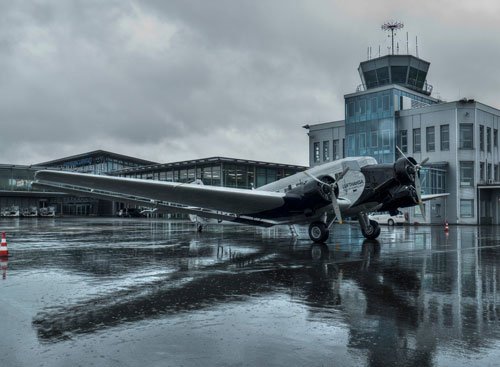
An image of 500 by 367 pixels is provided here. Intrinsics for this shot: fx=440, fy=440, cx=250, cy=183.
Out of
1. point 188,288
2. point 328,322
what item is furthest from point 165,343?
point 188,288

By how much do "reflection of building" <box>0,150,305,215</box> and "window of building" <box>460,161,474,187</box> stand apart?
2990cm

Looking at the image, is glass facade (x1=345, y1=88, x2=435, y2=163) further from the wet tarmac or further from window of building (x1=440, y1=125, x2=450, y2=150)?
the wet tarmac

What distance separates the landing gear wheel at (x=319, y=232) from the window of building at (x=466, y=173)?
3925 cm

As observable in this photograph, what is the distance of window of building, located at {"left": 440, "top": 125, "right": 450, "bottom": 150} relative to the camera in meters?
53.1

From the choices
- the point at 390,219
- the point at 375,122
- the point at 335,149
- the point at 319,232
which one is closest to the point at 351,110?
the point at 375,122

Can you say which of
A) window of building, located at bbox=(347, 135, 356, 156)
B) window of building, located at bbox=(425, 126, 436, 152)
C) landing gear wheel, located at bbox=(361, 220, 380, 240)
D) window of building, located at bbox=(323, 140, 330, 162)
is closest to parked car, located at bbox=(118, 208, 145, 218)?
window of building, located at bbox=(323, 140, 330, 162)

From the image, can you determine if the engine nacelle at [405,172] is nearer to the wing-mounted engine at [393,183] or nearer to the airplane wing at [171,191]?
the wing-mounted engine at [393,183]

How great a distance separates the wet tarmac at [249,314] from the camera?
511 centimetres

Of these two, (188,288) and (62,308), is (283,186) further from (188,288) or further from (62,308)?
(62,308)

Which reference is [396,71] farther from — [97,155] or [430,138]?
[97,155]

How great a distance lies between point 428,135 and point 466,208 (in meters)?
9.95

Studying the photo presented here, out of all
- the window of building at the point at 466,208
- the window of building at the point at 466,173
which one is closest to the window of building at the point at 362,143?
the window of building at the point at 466,173

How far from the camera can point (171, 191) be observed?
18.1 metres

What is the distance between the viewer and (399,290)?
8953 mm
